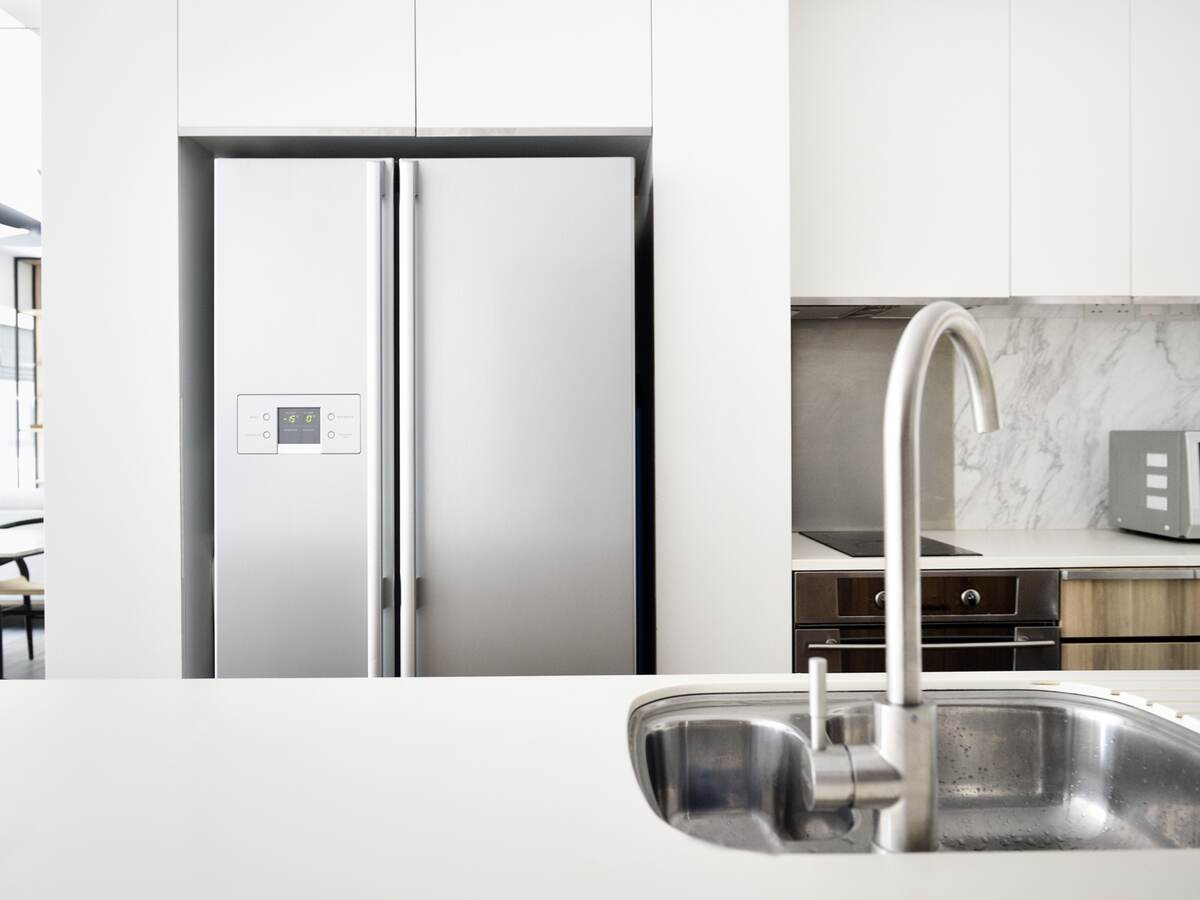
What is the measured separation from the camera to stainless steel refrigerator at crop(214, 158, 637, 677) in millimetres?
1861

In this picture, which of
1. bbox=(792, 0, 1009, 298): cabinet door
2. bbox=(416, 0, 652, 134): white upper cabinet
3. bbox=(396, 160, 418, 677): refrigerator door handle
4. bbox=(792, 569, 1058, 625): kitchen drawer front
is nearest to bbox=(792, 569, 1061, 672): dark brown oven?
bbox=(792, 569, 1058, 625): kitchen drawer front

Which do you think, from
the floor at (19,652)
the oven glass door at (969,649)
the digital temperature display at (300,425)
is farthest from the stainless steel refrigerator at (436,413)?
the floor at (19,652)

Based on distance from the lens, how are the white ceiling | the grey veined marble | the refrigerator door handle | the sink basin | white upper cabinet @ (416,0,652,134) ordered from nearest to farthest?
1. the sink basin
2. the refrigerator door handle
3. white upper cabinet @ (416,0,652,134)
4. the white ceiling
5. the grey veined marble

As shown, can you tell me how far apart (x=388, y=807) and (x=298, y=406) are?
134cm

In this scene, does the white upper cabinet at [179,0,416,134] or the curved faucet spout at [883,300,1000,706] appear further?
the white upper cabinet at [179,0,416,134]

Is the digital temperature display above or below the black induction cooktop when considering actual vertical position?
above

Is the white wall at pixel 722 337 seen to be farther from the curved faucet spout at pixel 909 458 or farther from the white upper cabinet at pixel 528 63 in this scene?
the curved faucet spout at pixel 909 458

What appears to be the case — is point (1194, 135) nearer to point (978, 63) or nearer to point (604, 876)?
point (978, 63)

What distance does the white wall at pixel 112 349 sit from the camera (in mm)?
1936

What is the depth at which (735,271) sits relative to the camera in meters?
1.99

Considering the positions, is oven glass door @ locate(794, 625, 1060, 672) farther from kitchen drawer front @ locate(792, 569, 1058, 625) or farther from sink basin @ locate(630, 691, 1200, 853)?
sink basin @ locate(630, 691, 1200, 853)

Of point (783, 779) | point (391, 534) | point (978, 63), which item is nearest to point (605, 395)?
point (391, 534)

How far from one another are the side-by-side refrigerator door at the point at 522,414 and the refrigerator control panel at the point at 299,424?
0.16 m

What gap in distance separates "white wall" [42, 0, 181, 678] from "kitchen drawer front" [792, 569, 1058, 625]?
1.58 metres
